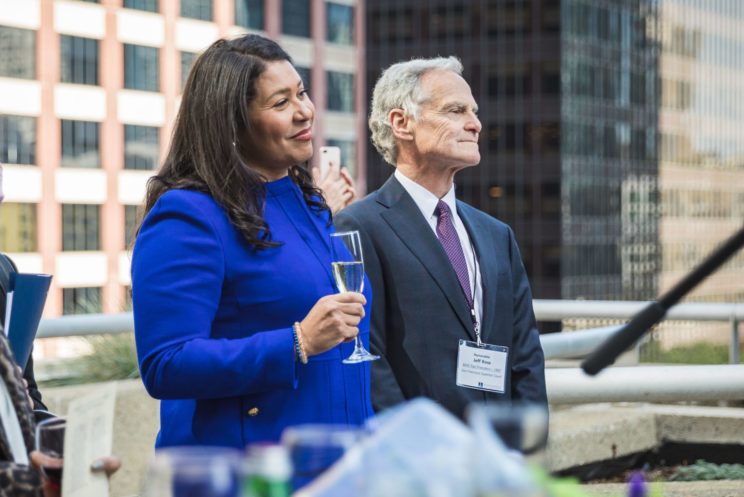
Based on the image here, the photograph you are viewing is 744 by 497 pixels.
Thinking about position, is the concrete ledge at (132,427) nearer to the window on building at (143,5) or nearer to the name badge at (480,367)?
the name badge at (480,367)

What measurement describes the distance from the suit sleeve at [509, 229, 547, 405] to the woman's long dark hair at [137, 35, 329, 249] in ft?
4.12

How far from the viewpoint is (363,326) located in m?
3.13

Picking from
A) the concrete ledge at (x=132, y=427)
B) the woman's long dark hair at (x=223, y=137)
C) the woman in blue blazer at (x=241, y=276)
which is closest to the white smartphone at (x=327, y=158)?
the woman in blue blazer at (x=241, y=276)

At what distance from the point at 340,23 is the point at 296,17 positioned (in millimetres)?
3022

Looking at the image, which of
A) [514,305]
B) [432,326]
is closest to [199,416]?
[432,326]

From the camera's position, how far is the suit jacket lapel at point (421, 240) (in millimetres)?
3859

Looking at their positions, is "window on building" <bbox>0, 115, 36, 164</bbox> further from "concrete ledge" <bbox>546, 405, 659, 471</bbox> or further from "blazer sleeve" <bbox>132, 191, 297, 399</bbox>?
"blazer sleeve" <bbox>132, 191, 297, 399</bbox>

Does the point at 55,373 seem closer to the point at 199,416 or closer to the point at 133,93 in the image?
the point at 199,416

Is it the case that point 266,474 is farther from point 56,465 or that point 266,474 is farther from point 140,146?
point 140,146

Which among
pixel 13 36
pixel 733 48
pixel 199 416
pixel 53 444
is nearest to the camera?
pixel 53 444

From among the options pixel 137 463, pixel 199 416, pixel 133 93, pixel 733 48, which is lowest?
pixel 137 463

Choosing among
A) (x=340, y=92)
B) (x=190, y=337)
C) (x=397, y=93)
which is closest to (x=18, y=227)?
(x=340, y=92)

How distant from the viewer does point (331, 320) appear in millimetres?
2682

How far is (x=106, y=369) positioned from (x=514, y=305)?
6.42 m
